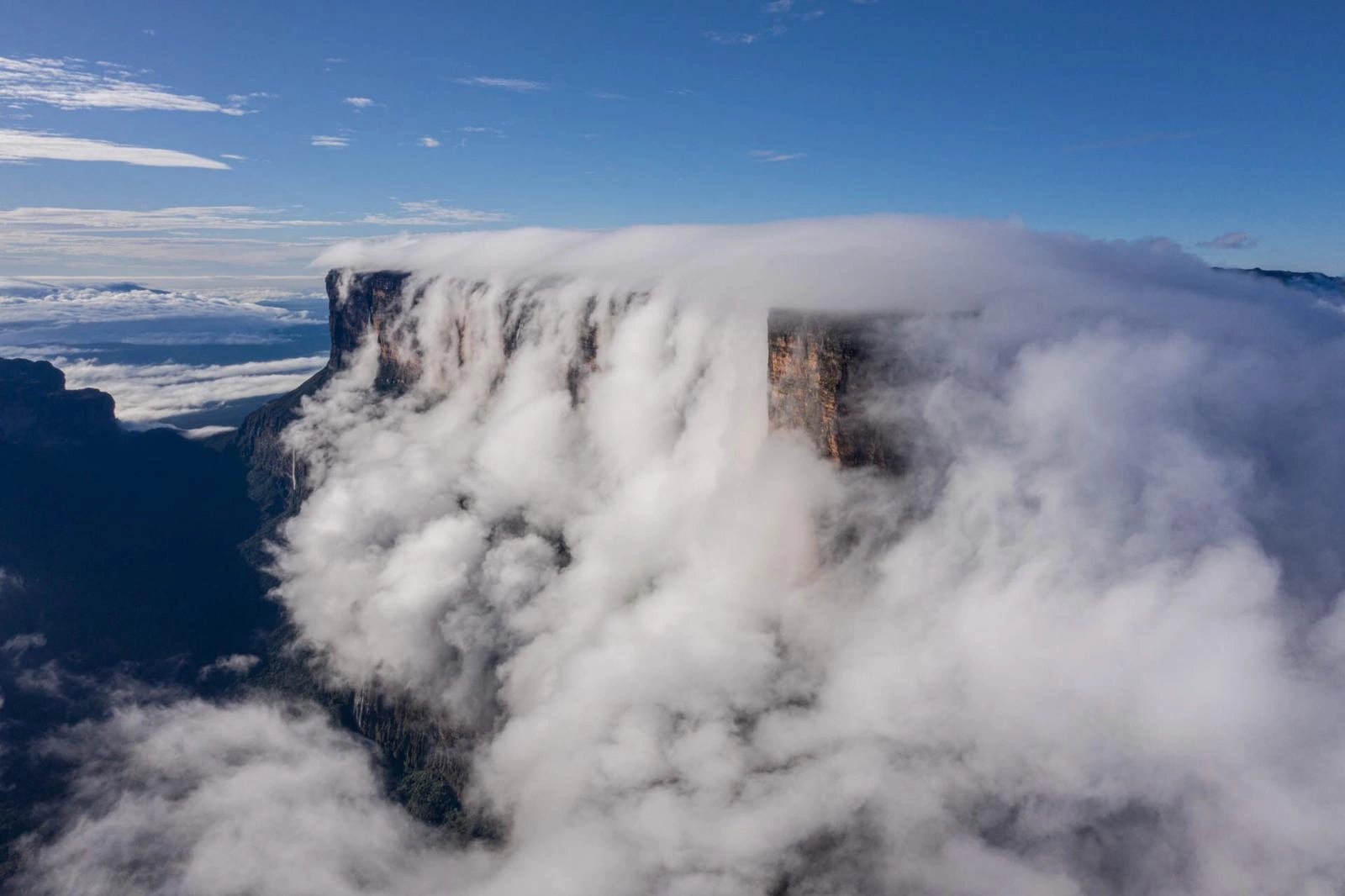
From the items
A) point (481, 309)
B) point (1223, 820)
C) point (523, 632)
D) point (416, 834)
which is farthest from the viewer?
point (481, 309)

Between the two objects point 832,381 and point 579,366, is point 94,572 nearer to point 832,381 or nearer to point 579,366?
point 579,366

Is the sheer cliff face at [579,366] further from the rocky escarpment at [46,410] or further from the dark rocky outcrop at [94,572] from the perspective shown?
the rocky escarpment at [46,410]

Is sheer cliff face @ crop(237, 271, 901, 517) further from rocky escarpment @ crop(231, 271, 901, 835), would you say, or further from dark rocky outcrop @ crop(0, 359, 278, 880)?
dark rocky outcrop @ crop(0, 359, 278, 880)

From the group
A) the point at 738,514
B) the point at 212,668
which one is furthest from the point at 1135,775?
the point at 212,668

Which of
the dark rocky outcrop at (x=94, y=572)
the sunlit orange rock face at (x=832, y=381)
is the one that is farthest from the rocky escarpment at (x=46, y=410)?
→ the sunlit orange rock face at (x=832, y=381)

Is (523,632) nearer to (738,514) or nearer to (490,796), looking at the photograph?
(490,796)

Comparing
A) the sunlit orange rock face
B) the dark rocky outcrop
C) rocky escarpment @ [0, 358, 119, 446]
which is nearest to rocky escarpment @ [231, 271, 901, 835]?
the sunlit orange rock face
